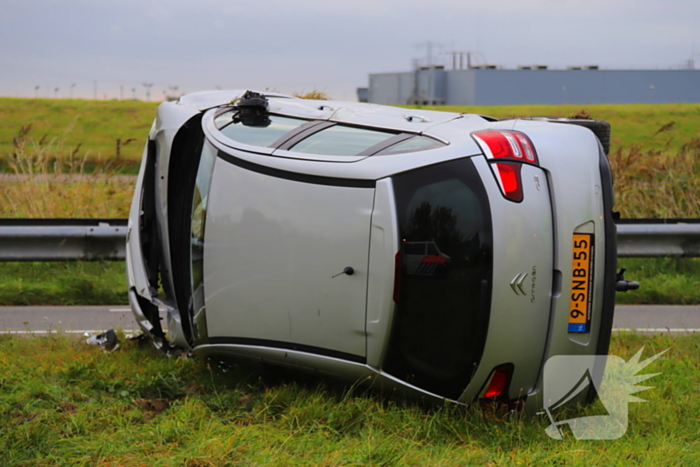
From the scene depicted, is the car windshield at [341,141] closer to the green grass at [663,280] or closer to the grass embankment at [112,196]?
the grass embankment at [112,196]

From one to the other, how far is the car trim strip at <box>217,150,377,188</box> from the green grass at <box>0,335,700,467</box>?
115cm

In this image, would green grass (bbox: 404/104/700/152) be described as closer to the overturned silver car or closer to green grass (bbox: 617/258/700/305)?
green grass (bbox: 617/258/700/305)

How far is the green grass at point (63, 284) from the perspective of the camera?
24.7ft

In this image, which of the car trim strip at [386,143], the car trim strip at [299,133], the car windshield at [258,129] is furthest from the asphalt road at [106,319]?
the car trim strip at [386,143]

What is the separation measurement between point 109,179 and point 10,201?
1437 millimetres

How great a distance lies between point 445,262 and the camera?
3.44m

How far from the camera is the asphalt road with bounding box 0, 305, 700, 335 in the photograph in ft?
21.1

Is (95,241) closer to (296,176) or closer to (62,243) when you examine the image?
(62,243)

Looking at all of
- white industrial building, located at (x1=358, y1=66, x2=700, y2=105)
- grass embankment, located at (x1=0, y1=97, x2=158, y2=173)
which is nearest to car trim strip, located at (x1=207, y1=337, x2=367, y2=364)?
grass embankment, located at (x1=0, y1=97, x2=158, y2=173)

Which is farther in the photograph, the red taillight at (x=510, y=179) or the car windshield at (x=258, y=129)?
the car windshield at (x=258, y=129)

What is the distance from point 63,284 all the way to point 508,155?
5946 mm

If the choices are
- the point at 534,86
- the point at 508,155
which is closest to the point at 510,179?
the point at 508,155

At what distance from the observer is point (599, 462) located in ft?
10.7

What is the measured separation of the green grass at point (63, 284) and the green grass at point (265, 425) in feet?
9.94
